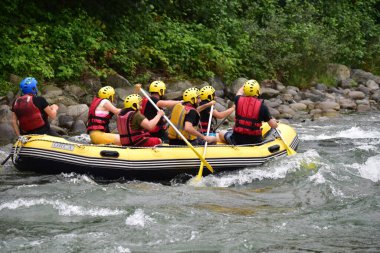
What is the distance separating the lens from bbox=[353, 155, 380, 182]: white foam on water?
30.1 feet

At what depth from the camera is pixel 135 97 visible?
29.9 ft

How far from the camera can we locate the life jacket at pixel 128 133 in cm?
920

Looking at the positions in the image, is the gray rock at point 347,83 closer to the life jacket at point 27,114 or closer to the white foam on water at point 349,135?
the white foam on water at point 349,135

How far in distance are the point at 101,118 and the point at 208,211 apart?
3.29 metres

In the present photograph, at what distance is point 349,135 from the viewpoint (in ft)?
43.9

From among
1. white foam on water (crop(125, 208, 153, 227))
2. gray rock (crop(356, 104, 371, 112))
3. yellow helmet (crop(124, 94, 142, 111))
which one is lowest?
gray rock (crop(356, 104, 371, 112))

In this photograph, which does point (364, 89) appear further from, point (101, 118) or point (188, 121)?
point (101, 118)

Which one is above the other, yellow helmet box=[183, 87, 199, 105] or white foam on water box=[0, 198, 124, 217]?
yellow helmet box=[183, 87, 199, 105]

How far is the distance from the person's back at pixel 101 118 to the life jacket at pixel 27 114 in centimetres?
78

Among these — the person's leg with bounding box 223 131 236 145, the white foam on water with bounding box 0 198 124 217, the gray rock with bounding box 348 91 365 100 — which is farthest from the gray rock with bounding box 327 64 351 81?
the white foam on water with bounding box 0 198 124 217

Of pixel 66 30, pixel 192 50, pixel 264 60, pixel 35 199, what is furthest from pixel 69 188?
pixel 264 60

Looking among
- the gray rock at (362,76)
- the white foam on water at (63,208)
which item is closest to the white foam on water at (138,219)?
the white foam on water at (63,208)

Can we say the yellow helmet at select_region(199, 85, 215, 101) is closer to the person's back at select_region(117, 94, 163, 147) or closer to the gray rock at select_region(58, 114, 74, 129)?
the person's back at select_region(117, 94, 163, 147)

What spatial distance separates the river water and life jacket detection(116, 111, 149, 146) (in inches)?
27.7
